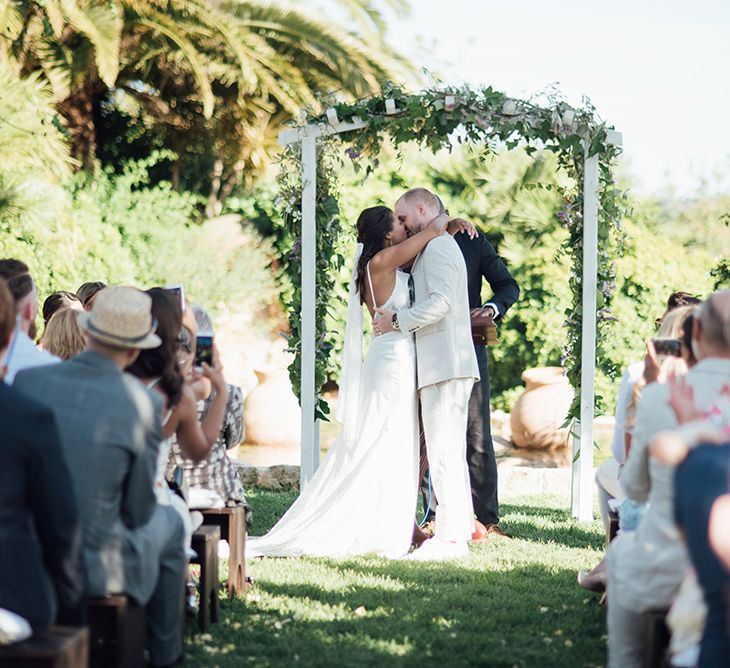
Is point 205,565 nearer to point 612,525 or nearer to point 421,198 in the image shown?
point 612,525

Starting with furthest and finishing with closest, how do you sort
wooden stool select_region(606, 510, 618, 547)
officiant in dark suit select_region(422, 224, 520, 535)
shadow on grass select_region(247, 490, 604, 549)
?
1. officiant in dark suit select_region(422, 224, 520, 535)
2. shadow on grass select_region(247, 490, 604, 549)
3. wooden stool select_region(606, 510, 618, 547)

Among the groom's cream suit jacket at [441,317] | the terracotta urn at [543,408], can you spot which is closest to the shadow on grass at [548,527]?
the groom's cream suit jacket at [441,317]

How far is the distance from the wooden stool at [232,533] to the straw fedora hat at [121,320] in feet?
5.55

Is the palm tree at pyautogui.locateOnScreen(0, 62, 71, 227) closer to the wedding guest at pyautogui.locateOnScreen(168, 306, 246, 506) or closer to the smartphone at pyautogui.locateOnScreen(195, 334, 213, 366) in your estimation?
the wedding guest at pyautogui.locateOnScreen(168, 306, 246, 506)

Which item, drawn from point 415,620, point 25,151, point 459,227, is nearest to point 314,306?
point 459,227

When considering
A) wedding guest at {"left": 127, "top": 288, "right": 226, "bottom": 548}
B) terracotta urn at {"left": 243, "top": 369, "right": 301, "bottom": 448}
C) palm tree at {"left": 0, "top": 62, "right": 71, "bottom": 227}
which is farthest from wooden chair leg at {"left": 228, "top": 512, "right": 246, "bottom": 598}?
terracotta urn at {"left": 243, "top": 369, "right": 301, "bottom": 448}

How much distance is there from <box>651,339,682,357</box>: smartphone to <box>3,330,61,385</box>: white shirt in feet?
8.02

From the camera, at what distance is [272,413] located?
12641mm

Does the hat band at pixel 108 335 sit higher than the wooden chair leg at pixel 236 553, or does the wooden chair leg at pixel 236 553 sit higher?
the hat band at pixel 108 335

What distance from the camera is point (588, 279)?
→ 7.88 meters

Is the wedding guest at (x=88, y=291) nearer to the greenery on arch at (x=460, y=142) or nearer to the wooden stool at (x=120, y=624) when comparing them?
the greenery on arch at (x=460, y=142)

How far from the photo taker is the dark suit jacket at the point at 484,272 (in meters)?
7.42

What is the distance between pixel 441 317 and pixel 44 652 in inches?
157

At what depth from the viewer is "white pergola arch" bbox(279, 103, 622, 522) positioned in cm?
770
